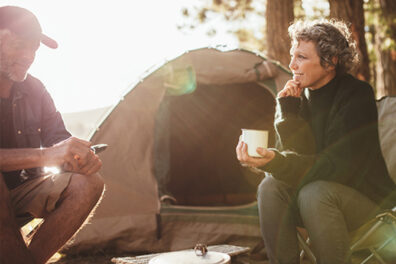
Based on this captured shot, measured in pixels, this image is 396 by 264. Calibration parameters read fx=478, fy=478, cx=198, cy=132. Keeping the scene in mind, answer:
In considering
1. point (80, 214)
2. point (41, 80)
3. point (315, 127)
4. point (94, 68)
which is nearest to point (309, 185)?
point (315, 127)

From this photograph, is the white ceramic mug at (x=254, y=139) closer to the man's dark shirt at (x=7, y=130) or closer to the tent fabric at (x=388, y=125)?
the man's dark shirt at (x=7, y=130)

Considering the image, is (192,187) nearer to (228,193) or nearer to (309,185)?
(228,193)

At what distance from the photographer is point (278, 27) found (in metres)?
A: 5.61

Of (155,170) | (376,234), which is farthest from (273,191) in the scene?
(155,170)

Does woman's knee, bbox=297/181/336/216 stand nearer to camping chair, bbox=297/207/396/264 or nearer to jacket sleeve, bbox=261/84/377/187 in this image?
jacket sleeve, bbox=261/84/377/187

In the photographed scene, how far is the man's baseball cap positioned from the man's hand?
45.9 inches

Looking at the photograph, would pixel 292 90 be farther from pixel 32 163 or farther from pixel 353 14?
pixel 353 14

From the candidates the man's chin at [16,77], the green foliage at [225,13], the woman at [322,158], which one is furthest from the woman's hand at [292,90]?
the green foliage at [225,13]

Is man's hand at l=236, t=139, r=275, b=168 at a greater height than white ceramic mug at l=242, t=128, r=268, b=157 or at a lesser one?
lesser

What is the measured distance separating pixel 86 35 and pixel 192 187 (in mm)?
4966

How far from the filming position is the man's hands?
6.88 feet

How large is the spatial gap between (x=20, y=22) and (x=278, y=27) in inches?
151

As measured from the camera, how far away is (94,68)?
12.0 m

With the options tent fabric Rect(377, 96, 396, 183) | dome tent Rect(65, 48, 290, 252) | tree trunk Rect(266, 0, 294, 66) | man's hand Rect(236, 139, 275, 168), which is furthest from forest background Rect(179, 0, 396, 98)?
man's hand Rect(236, 139, 275, 168)
